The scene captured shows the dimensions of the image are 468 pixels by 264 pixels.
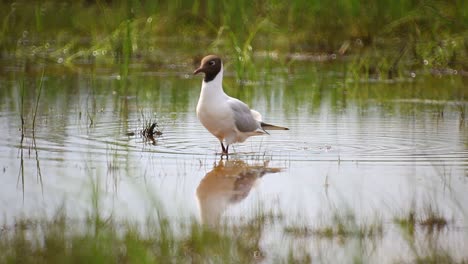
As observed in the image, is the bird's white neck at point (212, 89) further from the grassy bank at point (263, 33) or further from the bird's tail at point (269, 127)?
the grassy bank at point (263, 33)

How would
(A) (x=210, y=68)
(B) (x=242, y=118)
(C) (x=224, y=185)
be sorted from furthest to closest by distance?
(A) (x=210, y=68)
(B) (x=242, y=118)
(C) (x=224, y=185)

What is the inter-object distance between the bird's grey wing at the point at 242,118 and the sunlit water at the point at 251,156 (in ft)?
→ 0.74

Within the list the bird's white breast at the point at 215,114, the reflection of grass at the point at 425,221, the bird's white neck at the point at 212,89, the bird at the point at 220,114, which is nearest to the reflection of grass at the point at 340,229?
the reflection of grass at the point at 425,221

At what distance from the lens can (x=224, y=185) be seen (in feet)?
23.0

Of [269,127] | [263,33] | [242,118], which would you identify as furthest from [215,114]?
[263,33]

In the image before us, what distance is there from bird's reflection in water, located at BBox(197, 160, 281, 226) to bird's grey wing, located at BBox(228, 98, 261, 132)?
654 millimetres

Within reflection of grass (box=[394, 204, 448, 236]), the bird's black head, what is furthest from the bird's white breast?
reflection of grass (box=[394, 204, 448, 236])

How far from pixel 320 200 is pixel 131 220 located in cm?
135

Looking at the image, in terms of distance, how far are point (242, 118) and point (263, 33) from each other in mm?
10169

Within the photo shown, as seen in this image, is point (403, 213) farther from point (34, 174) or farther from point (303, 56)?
point (303, 56)

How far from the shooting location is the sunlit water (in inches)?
242

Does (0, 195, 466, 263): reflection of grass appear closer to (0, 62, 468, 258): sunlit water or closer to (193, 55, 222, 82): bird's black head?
(0, 62, 468, 258): sunlit water

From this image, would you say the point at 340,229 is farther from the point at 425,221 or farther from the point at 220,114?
the point at 220,114

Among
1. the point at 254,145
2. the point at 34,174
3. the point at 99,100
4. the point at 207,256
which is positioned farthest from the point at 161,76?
the point at 207,256
